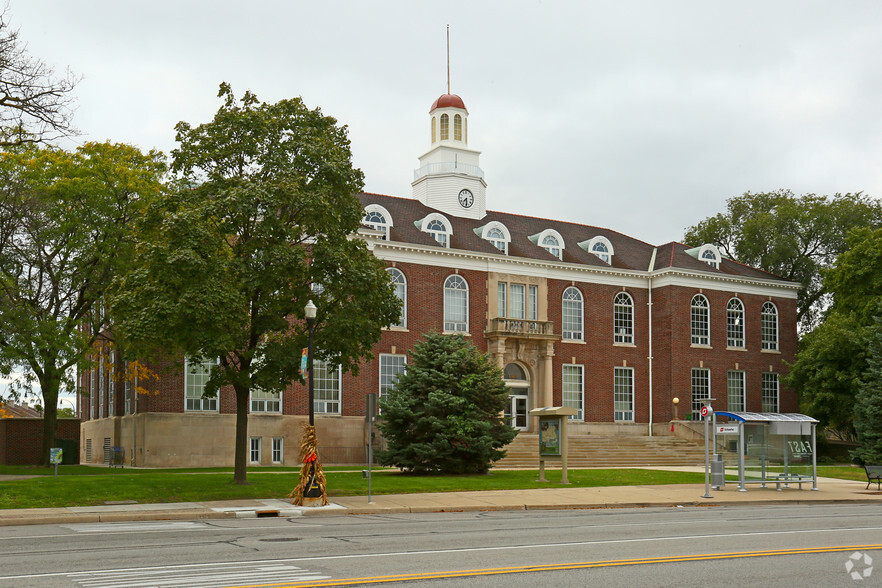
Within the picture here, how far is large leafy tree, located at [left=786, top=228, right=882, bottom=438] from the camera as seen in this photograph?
4456cm

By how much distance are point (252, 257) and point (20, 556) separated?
12667mm

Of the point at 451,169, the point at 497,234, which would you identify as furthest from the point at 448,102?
the point at 497,234

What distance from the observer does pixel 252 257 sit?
24.4 m

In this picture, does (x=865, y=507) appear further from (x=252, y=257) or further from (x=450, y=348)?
(x=252, y=257)

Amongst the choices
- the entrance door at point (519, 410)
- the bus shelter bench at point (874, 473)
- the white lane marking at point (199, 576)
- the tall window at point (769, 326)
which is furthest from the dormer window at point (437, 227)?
the white lane marking at point (199, 576)

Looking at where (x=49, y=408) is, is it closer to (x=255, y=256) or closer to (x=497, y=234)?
(x=255, y=256)

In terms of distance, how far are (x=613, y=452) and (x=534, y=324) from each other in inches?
300

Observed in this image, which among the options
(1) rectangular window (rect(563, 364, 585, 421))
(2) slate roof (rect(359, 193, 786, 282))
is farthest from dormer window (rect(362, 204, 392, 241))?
(1) rectangular window (rect(563, 364, 585, 421))

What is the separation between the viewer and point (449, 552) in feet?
41.8

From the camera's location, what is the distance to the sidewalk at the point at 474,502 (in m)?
19.5

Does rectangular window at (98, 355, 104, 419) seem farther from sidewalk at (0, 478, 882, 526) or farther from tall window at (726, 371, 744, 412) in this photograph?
tall window at (726, 371, 744, 412)

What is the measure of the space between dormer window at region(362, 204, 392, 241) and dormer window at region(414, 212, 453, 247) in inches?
88.6

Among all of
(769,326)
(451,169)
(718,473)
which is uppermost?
(451,169)

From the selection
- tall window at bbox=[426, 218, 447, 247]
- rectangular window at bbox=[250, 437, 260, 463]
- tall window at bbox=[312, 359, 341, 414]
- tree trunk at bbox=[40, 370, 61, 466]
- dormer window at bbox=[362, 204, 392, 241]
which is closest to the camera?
tree trunk at bbox=[40, 370, 61, 466]
